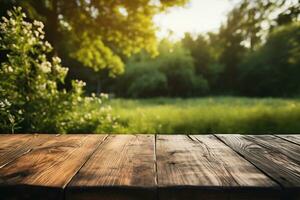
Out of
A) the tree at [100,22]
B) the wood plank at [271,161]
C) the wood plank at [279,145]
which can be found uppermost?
the tree at [100,22]

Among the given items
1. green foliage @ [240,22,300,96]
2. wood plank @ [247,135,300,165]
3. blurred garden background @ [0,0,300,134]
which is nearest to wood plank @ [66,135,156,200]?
wood plank @ [247,135,300,165]

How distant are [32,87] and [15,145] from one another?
369cm

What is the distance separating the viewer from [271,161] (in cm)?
162

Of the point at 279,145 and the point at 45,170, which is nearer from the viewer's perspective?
the point at 45,170

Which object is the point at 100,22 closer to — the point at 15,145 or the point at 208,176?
the point at 15,145

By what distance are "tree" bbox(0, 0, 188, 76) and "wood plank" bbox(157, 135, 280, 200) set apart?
30.1ft

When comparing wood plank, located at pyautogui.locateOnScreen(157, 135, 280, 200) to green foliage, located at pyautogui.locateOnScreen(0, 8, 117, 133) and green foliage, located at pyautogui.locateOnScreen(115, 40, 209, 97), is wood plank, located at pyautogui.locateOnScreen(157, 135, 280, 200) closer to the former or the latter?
green foliage, located at pyautogui.locateOnScreen(0, 8, 117, 133)

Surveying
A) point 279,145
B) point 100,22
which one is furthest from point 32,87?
point 100,22

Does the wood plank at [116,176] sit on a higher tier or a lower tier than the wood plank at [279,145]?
higher

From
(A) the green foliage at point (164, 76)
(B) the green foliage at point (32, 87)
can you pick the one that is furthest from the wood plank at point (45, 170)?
(A) the green foliage at point (164, 76)

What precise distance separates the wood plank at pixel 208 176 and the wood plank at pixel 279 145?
0.27 metres

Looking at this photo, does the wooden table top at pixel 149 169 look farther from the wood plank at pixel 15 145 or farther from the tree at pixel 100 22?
the tree at pixel 100 22

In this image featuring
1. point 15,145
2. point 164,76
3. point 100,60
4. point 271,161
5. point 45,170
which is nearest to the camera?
point 45,170

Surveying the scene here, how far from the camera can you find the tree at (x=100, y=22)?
35.2ft
